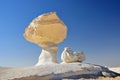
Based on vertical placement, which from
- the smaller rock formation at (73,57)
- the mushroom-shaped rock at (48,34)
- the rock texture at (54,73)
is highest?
the mushroom-shaped rock at (48,34)

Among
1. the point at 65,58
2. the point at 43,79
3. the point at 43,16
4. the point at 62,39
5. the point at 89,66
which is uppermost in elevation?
the point at 43,16

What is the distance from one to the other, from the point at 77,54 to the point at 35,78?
26.5 ft

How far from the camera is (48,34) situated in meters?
28.2

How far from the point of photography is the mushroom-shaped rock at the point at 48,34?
2772 cm

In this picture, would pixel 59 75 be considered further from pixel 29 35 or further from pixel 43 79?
pixel 29 35

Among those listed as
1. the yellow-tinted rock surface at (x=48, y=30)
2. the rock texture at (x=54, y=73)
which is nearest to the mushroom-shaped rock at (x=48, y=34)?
the yellow-tinted rock surface at (x=48, y=30)

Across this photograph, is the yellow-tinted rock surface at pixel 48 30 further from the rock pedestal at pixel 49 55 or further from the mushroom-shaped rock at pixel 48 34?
the rock pedestal at pixel 49 55

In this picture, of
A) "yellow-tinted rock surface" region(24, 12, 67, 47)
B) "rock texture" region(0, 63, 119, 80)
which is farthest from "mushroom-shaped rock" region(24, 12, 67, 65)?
"rock texture" region(0, 63, 119, 80)

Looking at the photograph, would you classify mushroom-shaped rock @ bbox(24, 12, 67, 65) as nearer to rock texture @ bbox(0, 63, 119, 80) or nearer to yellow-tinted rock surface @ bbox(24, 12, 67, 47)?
yellow-tinted rock surface @ bbox(24, 12, 67, 47)

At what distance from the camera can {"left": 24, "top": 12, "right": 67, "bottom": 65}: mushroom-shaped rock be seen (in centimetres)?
2772

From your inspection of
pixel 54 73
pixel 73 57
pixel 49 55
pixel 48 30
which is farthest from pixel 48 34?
pixel 54 73

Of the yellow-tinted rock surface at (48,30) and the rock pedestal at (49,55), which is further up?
the yellow-tinted rock surface at (48,30)

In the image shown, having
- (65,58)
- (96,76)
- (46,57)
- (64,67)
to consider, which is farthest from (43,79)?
(46,57)

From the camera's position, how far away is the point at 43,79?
650 inches
